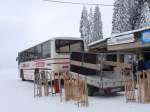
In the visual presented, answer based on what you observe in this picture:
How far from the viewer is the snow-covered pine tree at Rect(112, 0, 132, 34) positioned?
44.5 m

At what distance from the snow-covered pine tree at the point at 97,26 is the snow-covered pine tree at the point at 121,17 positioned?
1910 centimetres

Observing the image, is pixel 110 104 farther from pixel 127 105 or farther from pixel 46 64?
pixel 46 64

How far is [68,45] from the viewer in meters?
20.7

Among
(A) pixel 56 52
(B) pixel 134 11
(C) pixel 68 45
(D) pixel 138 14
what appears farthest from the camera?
(B) pixel 134 11

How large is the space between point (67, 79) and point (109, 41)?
9.26 meters

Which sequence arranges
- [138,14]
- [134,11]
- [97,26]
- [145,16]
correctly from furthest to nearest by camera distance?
1. [97,26]
2. [134,11]
3. [138,14]
4. [145,16]

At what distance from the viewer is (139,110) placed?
10836 millimetres

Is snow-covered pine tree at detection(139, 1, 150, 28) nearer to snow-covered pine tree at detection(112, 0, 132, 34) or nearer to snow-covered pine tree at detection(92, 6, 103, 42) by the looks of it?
snow-covered pine tree at detection(112, 0, 132, 34)

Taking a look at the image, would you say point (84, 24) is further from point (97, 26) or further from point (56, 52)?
point (56, 52)

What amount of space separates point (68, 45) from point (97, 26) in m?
47.9

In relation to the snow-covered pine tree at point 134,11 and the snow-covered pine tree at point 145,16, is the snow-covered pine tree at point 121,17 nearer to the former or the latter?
the snow-covered pine tree at point 134,11

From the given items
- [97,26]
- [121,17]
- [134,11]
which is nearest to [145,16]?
[134,11]

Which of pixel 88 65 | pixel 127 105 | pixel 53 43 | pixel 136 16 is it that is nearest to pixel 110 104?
pixel 127 105

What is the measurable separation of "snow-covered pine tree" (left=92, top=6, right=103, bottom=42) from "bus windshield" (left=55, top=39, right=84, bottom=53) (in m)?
45.6
